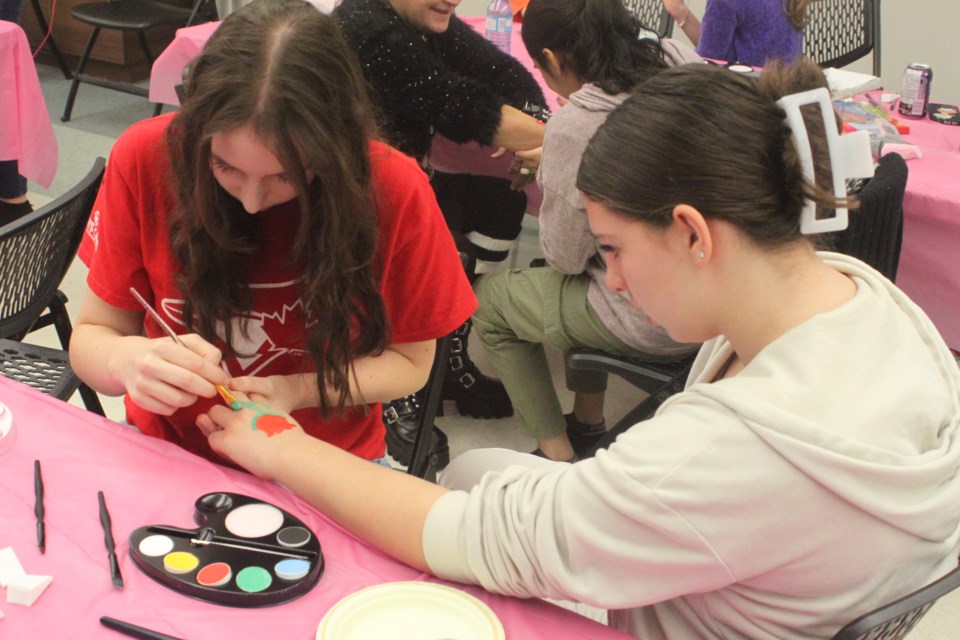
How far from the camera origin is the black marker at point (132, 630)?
32.2 inches

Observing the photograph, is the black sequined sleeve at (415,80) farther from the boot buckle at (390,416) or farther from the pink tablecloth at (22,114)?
the pink tablecloth at (22,114)

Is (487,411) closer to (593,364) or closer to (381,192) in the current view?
(593,364)

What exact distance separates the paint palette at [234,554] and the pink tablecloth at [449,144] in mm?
1770

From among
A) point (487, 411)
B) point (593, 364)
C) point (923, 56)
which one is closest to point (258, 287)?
point (593, 364)

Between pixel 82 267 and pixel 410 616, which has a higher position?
pixel 410 616

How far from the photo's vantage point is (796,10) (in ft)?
9.71

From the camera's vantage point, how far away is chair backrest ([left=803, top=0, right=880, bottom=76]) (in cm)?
337

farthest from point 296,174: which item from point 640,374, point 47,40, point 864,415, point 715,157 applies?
point 47,40

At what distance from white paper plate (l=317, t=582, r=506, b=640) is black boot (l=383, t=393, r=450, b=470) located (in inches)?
55.4

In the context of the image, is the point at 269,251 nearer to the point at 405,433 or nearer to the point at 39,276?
the point at 39,276

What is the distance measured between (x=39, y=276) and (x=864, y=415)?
150 centimetres

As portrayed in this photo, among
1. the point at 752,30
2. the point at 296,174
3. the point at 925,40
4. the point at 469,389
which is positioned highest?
the point at 296,174

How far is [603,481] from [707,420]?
0.11 m

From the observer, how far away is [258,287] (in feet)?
4.09
